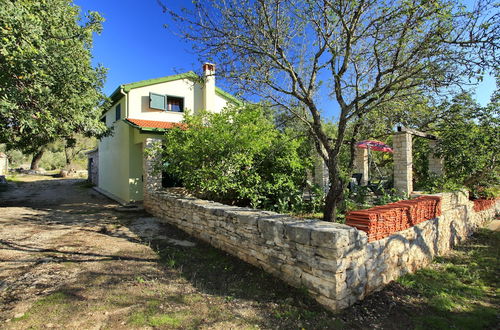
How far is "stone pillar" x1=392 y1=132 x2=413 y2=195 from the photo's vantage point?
26.4ft

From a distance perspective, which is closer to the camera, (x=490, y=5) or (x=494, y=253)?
(x=490, y=5)

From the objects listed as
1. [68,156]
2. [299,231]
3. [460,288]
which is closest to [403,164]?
[460,288]

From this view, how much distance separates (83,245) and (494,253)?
9.30 meters

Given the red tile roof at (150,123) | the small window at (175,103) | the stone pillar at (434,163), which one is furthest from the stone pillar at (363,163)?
the red tile roof at (150,123)

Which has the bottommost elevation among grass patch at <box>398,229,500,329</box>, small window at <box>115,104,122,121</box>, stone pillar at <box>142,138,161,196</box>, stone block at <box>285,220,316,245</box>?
grass patch at <box>398,229,500,329</box>

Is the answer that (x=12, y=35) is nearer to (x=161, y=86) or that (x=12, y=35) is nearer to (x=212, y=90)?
(x=161, y=86)

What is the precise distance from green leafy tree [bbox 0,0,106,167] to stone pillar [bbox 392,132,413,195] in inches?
393

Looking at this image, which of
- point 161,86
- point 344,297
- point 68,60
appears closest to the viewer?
point 344,297

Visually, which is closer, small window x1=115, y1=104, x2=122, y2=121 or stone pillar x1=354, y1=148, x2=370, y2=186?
small window x1=115, y1=104, x2=122, y2=121

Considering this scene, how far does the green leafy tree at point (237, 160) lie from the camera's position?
687cm

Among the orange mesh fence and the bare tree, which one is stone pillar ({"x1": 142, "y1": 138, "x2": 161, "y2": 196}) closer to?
the bare tree

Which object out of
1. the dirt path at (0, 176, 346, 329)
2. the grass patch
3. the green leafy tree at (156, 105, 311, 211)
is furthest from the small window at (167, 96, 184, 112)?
the grass patch

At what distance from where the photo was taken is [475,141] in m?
8.30

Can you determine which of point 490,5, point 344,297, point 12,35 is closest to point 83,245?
point 12,35
